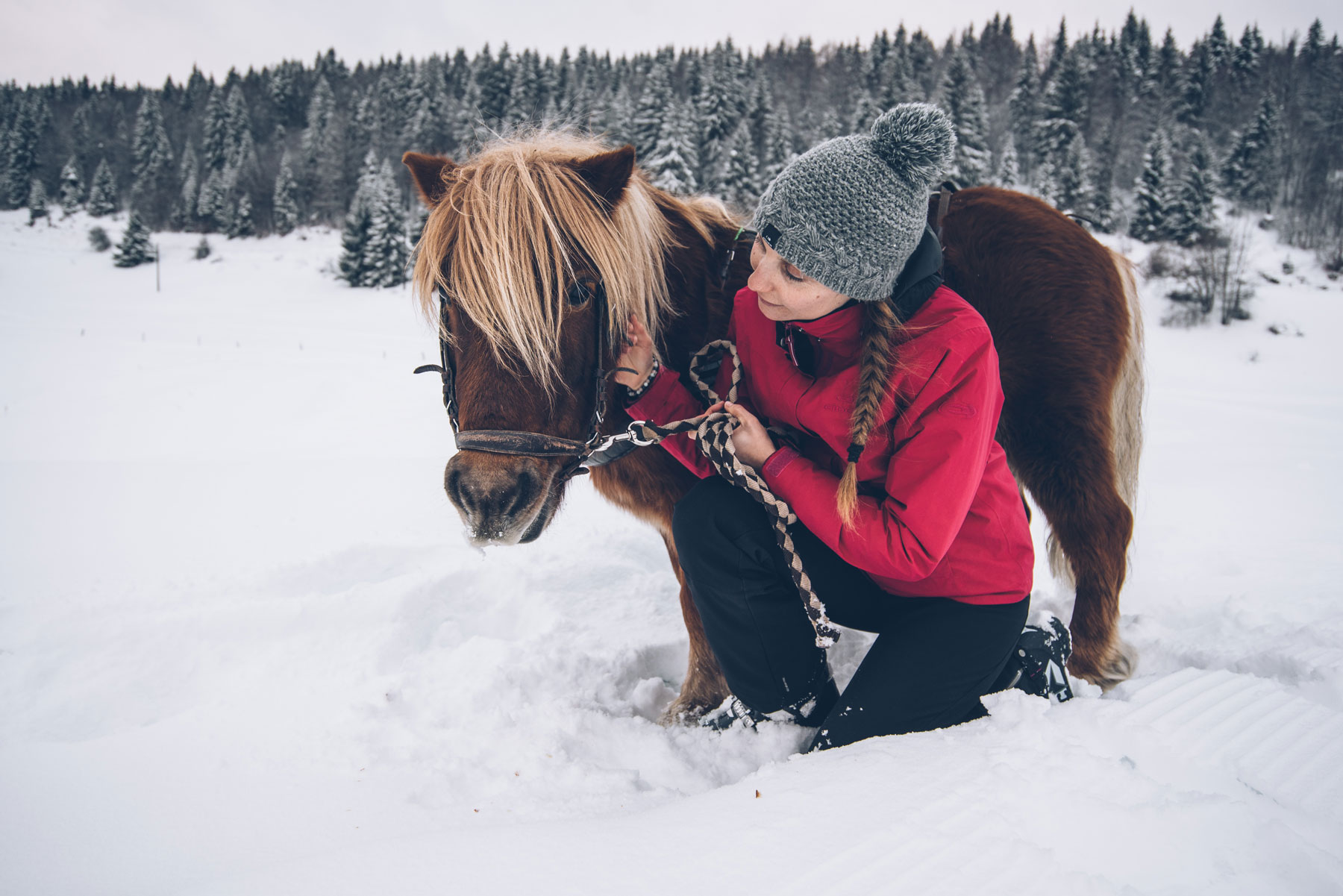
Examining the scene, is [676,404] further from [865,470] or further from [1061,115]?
[1061,115]

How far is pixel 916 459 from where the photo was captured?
154 cm

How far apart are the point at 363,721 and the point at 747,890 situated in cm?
143

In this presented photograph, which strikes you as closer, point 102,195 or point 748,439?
point 748,439

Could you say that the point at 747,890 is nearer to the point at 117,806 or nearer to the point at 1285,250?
the point at 117,806

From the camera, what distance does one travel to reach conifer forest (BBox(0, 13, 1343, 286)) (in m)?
27.2

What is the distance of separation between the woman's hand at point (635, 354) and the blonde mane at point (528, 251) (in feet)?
0.13

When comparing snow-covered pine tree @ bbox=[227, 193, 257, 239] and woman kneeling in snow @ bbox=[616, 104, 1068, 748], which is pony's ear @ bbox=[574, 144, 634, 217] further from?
snow-covered pine tree @ bbox=[227, 193, 257, 239]

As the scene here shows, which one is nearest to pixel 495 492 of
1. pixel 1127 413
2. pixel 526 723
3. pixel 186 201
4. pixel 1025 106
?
pixel 526 723

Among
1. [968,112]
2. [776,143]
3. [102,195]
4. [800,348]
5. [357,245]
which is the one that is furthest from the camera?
[102,195]

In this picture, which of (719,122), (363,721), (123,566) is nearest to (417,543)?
(123,566)

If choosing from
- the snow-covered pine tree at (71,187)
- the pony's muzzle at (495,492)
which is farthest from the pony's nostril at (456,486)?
the snow-covered pine tree at (71,187)

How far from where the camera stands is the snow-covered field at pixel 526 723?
117 cm

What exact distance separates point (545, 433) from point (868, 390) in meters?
0.88

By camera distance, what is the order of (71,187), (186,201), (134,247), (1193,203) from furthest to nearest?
1. (71,187)
2. (186,201)
3. (134,247)
4. (1193,203)
